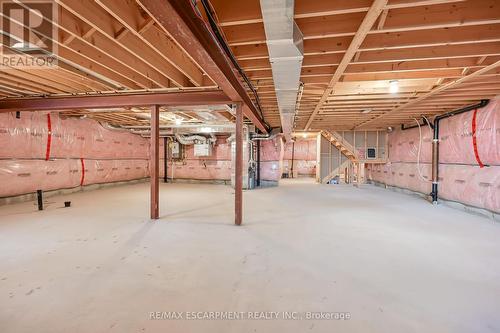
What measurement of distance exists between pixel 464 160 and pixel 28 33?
711 cm

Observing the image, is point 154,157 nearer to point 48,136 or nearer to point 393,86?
point 48,136

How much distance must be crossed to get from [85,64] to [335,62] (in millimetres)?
3043

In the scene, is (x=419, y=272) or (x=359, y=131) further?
(x=359, y=131)

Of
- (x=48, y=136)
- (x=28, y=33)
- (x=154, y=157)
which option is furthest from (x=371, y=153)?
(x=48, y=136)

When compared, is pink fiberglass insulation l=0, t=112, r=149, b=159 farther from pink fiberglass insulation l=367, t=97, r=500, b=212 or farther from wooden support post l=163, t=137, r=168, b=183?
pink fiberglass insulation l=367, t=97, r=500, b=212

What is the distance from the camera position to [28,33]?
222cm

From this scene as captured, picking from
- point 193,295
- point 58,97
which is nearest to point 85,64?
point 58,97

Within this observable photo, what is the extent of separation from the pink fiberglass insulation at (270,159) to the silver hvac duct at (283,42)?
553cm

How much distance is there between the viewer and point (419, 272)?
6.79 feet

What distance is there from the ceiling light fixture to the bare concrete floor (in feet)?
7.09

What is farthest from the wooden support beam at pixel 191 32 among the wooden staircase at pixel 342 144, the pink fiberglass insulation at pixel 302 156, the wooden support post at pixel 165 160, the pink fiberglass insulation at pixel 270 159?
the pink fiberglass insulation at pixel 302 156

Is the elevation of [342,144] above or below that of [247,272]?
above

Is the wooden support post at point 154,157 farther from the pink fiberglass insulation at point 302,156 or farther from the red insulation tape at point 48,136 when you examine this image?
the pink fiberglass insulation at point 302,156

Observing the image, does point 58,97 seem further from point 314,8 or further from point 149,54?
point 314,8
